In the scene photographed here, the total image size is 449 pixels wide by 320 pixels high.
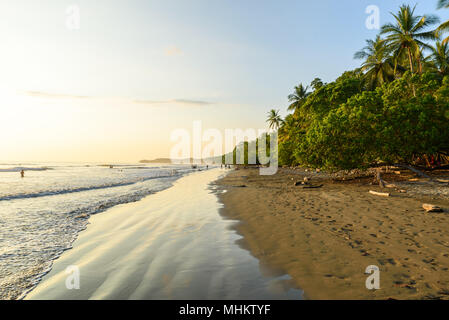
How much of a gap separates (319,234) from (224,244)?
124 inches

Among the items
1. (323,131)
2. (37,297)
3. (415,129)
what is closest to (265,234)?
(37,297)

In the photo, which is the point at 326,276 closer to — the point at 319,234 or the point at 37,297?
the point at 319,234

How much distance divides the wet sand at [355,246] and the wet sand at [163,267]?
66 centimetres

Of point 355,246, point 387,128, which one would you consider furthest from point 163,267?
point 387,128

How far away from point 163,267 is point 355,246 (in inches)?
Result: 204

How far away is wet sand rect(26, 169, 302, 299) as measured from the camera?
13.8 feet

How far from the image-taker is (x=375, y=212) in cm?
966

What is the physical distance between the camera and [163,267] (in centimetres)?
532

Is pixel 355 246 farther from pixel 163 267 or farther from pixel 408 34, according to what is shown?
pixel 408 34

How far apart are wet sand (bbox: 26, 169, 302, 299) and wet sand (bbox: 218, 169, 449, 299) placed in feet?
2.16

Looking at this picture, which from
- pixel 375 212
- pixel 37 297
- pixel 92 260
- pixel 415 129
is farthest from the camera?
pixel 415 129

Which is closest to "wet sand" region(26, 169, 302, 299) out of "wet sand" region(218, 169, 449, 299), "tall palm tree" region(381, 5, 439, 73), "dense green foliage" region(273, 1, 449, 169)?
"wet sand" region(218, 169, 449, 299)

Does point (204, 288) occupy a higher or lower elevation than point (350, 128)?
lower
